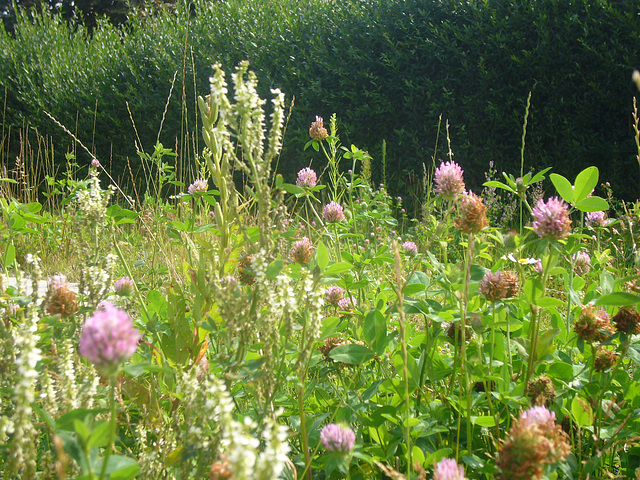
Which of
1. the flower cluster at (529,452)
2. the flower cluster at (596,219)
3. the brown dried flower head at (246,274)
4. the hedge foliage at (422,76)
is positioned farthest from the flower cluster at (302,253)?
the hedge foliage at (422,76)

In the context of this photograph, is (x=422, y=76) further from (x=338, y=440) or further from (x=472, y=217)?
(x=338, y=440)

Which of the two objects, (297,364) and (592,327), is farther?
(592,327)

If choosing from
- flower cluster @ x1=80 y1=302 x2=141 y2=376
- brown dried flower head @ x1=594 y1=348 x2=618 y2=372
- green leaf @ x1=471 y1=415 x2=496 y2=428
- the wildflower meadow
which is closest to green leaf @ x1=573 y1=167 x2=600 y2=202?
the wildflower meadow

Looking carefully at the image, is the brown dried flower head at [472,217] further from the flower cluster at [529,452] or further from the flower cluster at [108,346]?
the flower cluster at [108,346]

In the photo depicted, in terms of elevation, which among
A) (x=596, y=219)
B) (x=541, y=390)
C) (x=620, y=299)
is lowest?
(x=596, y=219)

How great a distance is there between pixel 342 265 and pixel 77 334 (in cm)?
79

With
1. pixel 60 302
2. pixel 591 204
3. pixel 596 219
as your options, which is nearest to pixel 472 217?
pixel 591 204

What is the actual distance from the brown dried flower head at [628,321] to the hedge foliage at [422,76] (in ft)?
12.5

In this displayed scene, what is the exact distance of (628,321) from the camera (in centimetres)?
107

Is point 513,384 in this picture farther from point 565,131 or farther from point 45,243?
point 565,131

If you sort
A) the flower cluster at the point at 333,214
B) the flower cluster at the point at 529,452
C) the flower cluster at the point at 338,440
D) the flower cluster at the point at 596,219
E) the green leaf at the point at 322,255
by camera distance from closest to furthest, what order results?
the flower cluster at the point at 529,452, the flower cluster at the point at 338,440, the green leaf at the point at 322,255, the flower cluster at the point at 333,214, the flower cluster at the point at 596,219

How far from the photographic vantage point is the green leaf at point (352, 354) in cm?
111

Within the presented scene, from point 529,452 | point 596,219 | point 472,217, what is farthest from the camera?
point 596,219

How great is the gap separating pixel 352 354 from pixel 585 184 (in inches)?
26.5
